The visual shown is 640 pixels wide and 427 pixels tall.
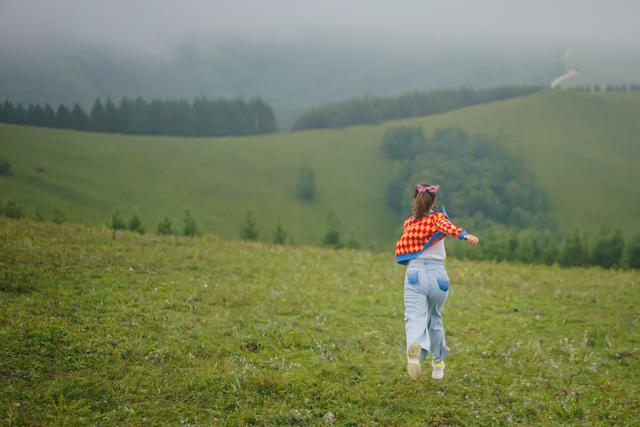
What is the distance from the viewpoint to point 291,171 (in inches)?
5497

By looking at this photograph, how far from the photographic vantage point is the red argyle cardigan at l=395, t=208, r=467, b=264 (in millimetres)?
9953

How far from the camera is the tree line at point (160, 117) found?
4862 inches

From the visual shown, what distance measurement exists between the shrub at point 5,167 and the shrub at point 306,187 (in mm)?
59744

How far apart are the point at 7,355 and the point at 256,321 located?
5553mm

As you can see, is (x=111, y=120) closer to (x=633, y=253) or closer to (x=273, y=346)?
(x=633, y=253)

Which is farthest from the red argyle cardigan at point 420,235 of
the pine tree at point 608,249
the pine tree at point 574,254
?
the pine tree at point 608,249

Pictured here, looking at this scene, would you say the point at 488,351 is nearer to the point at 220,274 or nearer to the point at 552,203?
the point at 220,274

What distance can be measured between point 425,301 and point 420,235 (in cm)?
117

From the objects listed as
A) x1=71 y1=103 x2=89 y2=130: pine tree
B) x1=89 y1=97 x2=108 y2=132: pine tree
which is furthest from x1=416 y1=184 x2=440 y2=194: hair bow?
x1=89 y1=97 x2=108 y2=132: pine tree

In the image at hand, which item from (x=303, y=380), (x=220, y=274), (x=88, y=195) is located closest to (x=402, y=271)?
(x=220, y=274)

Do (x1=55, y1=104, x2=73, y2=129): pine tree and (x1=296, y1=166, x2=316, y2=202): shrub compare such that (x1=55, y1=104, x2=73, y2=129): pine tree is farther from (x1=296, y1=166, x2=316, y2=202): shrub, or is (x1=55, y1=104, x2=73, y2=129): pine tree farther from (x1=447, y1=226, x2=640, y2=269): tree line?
(x1=447, y1=226, x2=640, y2=269): tree line

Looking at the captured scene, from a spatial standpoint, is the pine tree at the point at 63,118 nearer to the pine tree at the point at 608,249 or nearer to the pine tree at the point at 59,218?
the pine tree at the point at 59,218

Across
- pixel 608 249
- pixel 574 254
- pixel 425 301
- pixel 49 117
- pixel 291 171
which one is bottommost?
pixel 574 254

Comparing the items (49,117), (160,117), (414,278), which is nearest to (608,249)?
(414,278)
